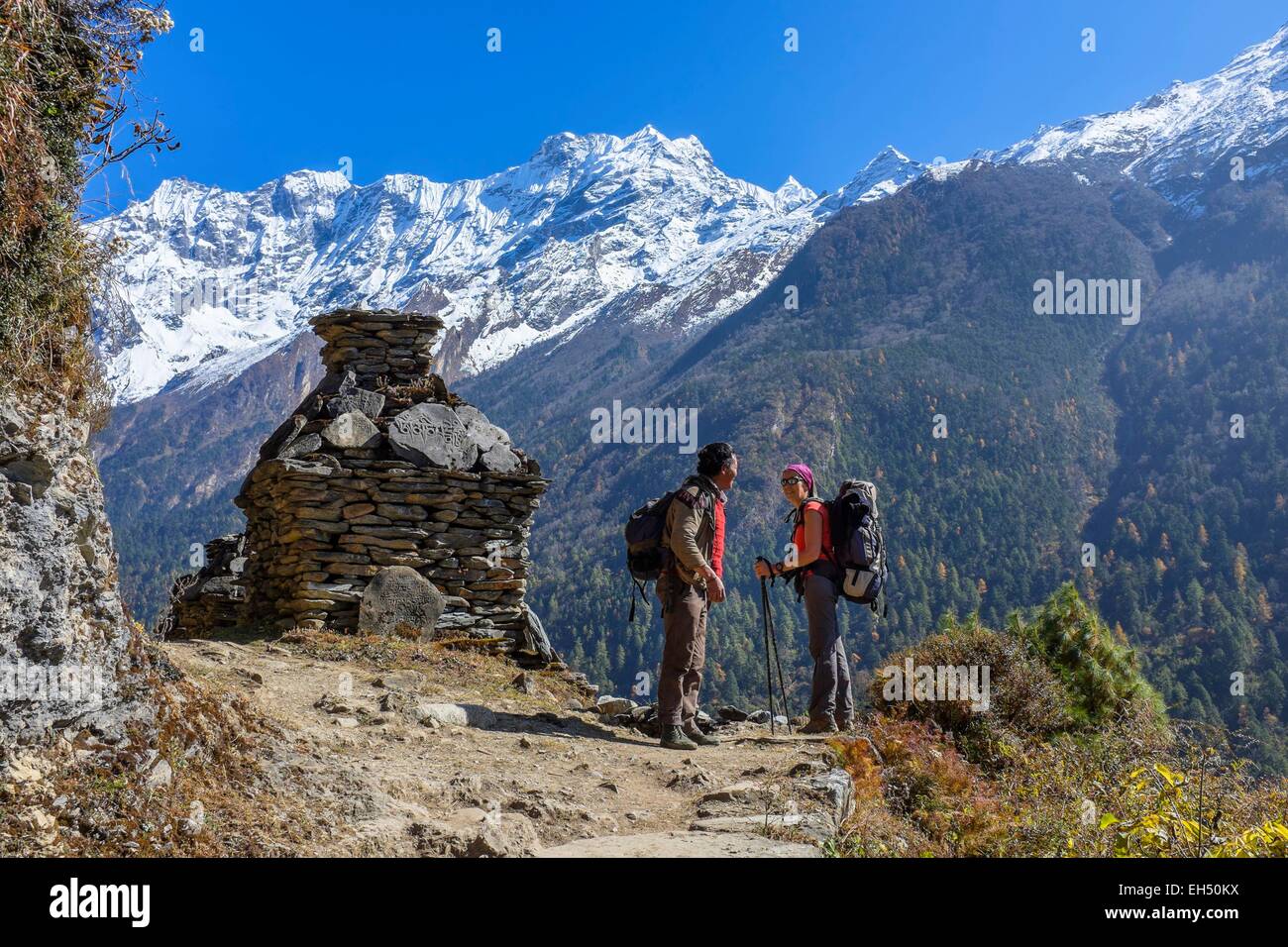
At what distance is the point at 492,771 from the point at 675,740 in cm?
189

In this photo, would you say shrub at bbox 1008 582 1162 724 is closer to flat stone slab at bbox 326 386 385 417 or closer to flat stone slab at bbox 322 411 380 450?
flat stone slab at bbox 322 411 380 450

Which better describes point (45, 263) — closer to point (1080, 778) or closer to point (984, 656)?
point (1080, 778)

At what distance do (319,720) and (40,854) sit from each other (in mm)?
3247

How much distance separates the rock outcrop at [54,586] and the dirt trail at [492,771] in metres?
1.11

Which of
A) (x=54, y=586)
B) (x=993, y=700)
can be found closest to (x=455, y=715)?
(x=54, y=586)

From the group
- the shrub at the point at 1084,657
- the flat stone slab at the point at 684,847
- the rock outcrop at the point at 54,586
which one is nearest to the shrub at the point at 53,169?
the rock outcrop at the point at 54,586

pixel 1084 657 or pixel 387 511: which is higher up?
pixel 387 511

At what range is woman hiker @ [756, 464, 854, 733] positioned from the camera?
8.40 m

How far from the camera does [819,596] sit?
8344 mm

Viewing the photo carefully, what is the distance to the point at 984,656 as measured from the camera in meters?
9.18

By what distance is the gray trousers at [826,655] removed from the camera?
836 centimetres

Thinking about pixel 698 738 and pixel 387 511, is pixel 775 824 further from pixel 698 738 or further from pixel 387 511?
pixel 387 511

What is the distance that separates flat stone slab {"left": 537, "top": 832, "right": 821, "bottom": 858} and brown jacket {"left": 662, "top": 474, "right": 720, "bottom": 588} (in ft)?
9.29

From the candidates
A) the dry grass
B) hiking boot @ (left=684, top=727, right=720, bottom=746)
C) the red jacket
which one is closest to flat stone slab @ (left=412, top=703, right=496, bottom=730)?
hiking boot @ (left=684, top=727, right=720, bottom=746)
